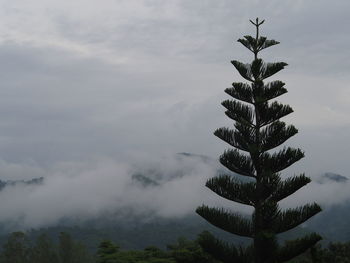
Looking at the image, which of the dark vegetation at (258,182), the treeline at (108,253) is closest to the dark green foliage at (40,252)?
the treeline at (108,253)

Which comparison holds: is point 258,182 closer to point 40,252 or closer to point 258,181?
point 258,181

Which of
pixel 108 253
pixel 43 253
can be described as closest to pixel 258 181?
pixel 108 253

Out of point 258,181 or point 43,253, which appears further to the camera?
point 43,253

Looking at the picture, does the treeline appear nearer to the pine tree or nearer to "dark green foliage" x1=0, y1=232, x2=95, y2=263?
"dark green foliage" x1=0, y1=232, x2=95, y2=263

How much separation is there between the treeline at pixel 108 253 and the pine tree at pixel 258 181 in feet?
20.6

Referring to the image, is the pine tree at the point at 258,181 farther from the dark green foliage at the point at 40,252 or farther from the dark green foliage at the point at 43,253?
the dark green foliage at the point at 43,253

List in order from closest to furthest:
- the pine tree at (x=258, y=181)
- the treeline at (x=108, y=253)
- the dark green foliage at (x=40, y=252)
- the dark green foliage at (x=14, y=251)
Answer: the pine tree at (x=258, y=181) → the treeline at (x=108, y=253) → the dark green foliage at (x=14, y=251) → the dark green foliage at (x=40, y=252)

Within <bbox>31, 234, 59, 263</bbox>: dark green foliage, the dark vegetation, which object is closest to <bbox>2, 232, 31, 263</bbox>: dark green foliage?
<bbox>31, 234, 59, 263</bbox>: dark green foliage

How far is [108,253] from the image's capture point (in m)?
33.7

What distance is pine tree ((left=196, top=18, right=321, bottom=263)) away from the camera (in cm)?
1371

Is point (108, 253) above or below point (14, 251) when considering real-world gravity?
below

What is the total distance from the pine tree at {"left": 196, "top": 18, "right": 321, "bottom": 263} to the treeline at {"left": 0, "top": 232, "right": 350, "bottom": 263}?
6.27m

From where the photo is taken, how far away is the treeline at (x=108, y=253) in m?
30.1

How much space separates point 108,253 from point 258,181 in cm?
2211
